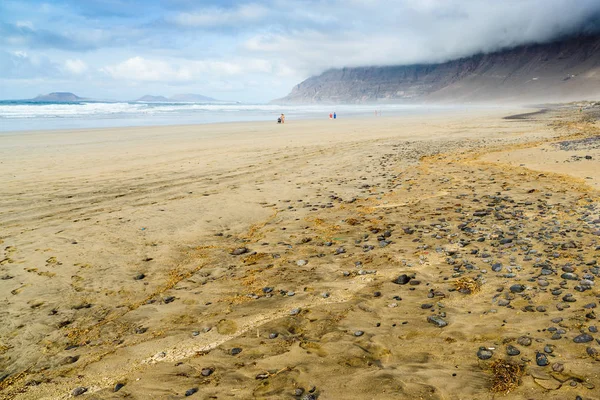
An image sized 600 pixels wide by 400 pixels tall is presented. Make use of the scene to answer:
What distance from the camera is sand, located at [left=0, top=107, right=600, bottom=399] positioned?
12.1 ft

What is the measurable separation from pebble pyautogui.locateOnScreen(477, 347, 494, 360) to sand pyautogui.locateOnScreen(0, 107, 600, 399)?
24mm

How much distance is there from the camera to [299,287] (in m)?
5.62

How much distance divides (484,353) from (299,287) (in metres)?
2.61

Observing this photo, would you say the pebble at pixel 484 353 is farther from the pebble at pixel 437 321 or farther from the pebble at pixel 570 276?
the pebble at pixel 570 276

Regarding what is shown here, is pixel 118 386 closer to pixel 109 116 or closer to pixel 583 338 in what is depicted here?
pixel 583 338

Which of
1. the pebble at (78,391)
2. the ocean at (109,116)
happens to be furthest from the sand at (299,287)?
the ocean at (109,116)

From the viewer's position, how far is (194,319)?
4863 mm

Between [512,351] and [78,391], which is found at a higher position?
[512,351]

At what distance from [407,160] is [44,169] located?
14.5m

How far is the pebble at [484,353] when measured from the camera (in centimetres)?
376

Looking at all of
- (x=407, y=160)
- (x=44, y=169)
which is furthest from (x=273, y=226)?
(x=44, y=169)

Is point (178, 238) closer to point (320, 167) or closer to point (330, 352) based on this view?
point (330, 352)

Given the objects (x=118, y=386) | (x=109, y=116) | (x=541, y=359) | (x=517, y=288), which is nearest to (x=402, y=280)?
(x=517, y=288)

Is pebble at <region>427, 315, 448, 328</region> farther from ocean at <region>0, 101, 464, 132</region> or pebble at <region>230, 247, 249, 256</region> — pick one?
ocean at <region>0, 101, 464, 132</region>
